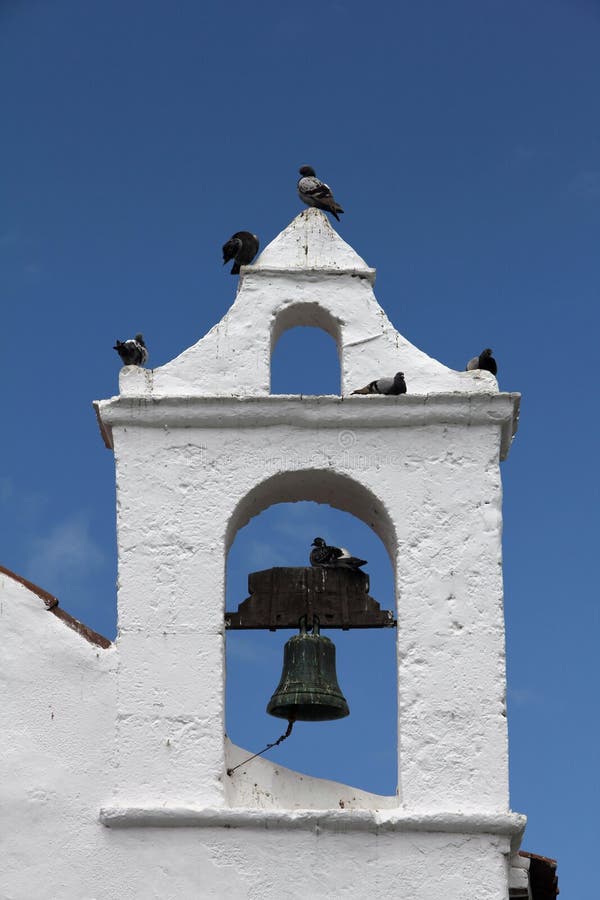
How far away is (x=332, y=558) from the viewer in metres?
12.3

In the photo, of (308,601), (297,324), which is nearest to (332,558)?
(308,601)

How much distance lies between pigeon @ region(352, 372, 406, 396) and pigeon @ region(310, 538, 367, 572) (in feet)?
3.25

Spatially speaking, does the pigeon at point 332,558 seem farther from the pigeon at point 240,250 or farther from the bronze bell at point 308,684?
the pigeon at point 240,250

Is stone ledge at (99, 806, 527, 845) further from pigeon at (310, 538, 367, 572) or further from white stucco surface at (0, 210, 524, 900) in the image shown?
pigeon at (310, 538, 367, 572)

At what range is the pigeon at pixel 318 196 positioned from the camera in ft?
43.5

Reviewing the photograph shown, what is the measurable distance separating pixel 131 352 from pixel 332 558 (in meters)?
1.79

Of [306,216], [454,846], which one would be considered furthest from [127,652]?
[306,216]

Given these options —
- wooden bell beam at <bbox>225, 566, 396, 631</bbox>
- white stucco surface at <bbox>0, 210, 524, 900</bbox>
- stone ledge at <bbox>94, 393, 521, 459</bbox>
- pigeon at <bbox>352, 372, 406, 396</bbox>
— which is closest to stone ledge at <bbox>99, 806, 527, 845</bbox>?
white stucco surface at <bbox>0, 210, 524, 900</bbox>

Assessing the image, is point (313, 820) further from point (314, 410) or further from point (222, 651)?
point (314, 410)

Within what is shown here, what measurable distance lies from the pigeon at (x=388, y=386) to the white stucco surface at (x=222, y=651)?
0.22ft

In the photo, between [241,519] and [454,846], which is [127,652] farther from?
[454,846]

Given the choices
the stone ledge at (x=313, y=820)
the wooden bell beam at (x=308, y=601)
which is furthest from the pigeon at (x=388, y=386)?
the stone ledge at (x=313, y=820)

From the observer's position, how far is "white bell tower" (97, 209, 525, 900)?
1116cm

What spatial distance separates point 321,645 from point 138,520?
4.42ft
